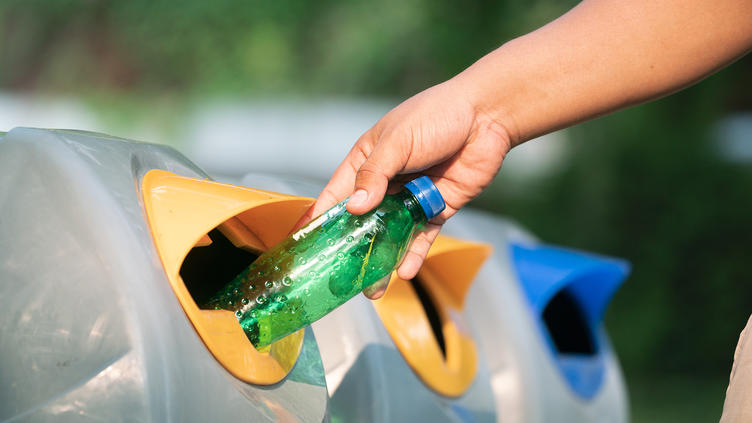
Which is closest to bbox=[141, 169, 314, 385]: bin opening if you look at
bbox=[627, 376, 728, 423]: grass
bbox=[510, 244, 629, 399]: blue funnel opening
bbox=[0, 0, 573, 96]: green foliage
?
bbox=[510, 244, 629, 399]: blue funnel opening

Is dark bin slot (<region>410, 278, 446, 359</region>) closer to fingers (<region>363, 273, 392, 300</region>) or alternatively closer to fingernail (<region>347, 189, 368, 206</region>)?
fingers (<region>363, 273, 392, 300</region>)

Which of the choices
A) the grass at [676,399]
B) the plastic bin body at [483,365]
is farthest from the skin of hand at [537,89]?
the grass at [676,399]

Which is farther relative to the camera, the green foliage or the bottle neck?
the green foliage

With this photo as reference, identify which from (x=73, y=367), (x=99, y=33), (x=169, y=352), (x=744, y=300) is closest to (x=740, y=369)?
(x=169, y=352)

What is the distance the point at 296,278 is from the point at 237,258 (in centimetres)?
15

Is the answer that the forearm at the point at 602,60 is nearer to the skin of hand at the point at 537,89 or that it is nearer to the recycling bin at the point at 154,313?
the skin of hand at the point at 537,89

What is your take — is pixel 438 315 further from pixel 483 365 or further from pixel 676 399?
pixel 676 399

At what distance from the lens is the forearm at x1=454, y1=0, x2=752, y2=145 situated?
128cm

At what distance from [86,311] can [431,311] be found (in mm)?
1099

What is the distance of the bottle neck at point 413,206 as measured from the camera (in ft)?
4.42

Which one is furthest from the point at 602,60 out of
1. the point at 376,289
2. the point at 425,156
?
the point at 376,289

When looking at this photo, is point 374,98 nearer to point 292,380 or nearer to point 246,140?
point 246,140

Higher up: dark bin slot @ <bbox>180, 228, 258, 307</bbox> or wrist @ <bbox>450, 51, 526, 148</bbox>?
wrist @ <bbox>450, 51, 526, 148</bbox>

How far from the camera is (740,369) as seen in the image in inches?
42.3
